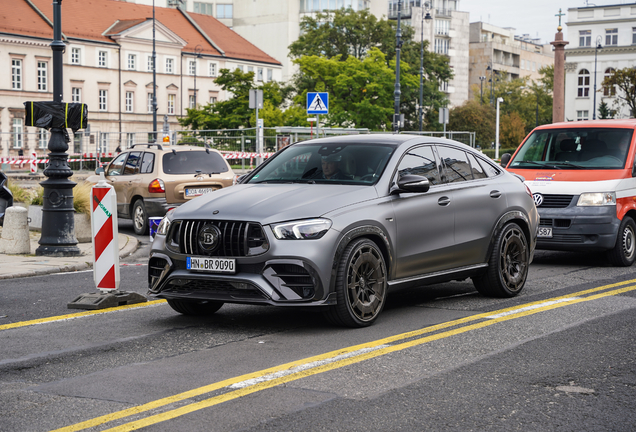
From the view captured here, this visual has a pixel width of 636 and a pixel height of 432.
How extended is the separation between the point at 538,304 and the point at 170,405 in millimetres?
4758

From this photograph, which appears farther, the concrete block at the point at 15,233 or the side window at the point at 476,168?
the concrete block at the point at 15,233

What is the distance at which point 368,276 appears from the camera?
737cm

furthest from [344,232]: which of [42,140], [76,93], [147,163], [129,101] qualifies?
[129,101]

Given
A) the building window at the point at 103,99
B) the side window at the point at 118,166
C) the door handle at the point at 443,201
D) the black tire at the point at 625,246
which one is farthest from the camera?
the building window at the point at 103,99

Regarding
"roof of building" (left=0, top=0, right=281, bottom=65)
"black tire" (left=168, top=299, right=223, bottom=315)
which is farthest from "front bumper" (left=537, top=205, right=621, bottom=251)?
"roof of building" (left=0, top=0, right=281, bottom=65)

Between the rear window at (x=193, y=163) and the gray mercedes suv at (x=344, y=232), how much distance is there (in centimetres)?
911

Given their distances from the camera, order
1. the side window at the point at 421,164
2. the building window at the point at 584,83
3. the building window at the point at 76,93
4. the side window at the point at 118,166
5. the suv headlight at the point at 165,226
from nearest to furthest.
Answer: the suv headlight at the point at 165,226
the side window at the point at 421,164
the side window at the point at 118,166
the building window at the point at 76,93
the building window at the point at 584,83

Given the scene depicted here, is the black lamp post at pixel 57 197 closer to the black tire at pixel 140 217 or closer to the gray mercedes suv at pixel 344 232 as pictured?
the black tire at pixel 140 217

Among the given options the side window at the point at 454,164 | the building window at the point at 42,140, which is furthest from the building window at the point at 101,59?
the side window at the point at 454,164

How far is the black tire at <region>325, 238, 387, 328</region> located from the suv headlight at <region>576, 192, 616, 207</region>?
218 inches

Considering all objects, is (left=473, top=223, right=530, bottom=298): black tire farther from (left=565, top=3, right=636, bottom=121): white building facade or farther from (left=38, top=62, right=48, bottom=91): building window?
(left=565, top=3, right=636, bottom=121): white building facade

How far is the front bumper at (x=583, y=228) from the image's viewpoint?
39.2 feet

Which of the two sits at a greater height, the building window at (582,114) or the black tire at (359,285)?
the building window at (582,114)

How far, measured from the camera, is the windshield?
25.9 ft
